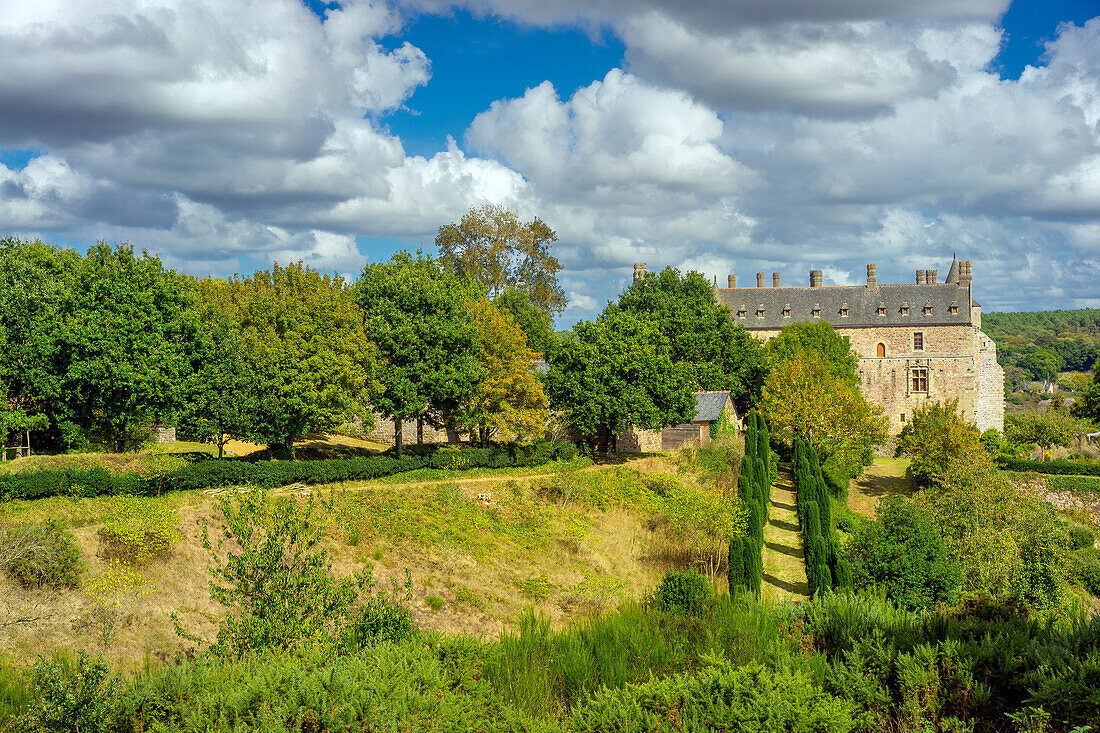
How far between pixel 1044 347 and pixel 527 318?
145043 millimetres

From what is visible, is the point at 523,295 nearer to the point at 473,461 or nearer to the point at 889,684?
the point at 473,461

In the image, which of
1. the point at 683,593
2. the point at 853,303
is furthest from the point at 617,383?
the point at 853,303

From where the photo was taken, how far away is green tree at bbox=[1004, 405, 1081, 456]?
47406mm

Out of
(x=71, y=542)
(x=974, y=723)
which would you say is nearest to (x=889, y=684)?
(x=974, y=723)

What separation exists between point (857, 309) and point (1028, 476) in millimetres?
28764

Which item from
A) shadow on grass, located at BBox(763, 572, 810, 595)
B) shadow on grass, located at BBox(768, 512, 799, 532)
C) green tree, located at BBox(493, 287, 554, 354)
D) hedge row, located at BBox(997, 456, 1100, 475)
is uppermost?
green tree, located at BBox(493, 287, 554, 354)

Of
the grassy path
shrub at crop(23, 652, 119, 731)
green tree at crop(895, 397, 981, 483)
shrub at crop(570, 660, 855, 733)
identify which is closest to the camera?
shrub at crop(23, 652, 119, 731)

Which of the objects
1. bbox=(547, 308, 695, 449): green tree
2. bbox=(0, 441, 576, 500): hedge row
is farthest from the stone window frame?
bbox=(0, 441, 576, 500): hedge row

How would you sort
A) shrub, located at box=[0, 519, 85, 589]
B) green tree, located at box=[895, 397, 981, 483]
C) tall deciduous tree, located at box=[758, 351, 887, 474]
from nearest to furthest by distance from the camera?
shrub, located at box=[0, 519, 85, 589] < green tree, located at box=[895, 397, 981, 483] < tall deciduous tree, located at box=[758, 351, 887, 474]

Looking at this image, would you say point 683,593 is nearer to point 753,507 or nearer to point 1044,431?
point 753,507

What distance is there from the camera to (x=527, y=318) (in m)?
46.4

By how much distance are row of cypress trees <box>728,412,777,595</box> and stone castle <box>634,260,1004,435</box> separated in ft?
77.0

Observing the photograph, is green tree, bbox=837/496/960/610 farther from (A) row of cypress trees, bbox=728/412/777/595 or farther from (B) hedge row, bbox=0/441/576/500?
(B) hedge row, bbox=0/441/576/500

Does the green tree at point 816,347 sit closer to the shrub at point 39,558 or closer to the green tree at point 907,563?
the green tree at point 907,563
